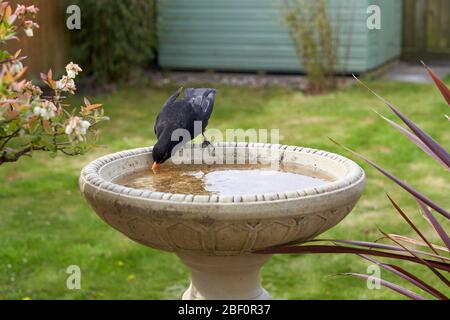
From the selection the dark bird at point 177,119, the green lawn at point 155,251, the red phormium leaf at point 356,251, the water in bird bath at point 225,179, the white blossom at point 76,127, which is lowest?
the green lawn at point 155,251

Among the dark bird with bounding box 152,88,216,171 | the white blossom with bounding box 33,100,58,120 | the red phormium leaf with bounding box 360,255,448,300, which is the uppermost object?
the white blossom with bounding box 33,100,58,120

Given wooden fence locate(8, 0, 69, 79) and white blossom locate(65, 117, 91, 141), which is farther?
wooden fence locate(8, 0, 69, 79)

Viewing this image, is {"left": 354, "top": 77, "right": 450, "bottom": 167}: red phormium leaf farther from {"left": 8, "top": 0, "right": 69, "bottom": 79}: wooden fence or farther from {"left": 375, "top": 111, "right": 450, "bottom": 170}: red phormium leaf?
{"left": 8, "top": 0, "right": 69, "bottom": 79}: wooden fence

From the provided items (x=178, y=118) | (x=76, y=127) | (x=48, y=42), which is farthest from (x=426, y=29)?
(x=76, y=127)

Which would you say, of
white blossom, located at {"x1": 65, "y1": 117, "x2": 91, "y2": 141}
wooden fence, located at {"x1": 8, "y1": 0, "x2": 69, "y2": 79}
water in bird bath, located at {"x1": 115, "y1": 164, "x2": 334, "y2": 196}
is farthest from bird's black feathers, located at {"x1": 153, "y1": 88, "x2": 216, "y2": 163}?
wooden fence, located at {"x1": 8, "y1": 0, "x2": 69, "y2": 79}

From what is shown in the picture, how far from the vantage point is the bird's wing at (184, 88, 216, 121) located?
3671 millimetres

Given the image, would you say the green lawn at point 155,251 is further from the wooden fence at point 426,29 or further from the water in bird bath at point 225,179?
the wooden fence at point 426,29

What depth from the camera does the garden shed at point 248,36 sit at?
37.0 ft

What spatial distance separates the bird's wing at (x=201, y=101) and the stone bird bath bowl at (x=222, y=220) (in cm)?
62

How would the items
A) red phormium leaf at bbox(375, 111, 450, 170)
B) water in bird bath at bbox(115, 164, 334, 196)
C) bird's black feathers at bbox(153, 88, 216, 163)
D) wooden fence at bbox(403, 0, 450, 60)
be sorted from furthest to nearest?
wooden fence at bbox(403, 0, 450, 60) < bird's black feathers at bbox(153, 88, 216, 163) < water in bird bath at bbox(115, 164, 334, 196) < red phormium leaf at bbox(375, 111, 450, 170)

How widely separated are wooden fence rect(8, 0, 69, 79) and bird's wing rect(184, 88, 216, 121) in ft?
21.7

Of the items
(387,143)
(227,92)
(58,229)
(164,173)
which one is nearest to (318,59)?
(227,92)

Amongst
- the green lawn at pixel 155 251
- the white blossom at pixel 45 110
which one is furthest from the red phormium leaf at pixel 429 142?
the white blossom at pixel 45 110
